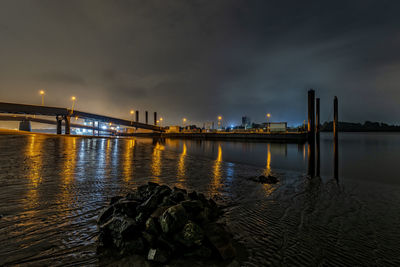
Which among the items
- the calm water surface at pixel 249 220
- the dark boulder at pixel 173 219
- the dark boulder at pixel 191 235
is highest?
the dark boulder at pixel 173 219

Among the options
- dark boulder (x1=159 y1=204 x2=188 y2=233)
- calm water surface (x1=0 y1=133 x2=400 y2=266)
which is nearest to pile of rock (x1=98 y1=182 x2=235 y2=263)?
dark boulder (x1=159 y1=204 x2=188 y2=233)

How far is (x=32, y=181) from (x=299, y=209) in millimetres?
11012

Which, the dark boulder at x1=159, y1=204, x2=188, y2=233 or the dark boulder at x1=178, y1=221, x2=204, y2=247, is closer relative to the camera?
the dark boulder at x1=178, y1=221, x2=204, y2=247

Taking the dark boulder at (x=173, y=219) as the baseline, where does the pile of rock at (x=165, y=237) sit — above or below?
below

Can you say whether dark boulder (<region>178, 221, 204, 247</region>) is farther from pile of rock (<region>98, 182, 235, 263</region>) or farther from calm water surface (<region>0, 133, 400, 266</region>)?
calm water surface (<region>0, 133, 400, 266</region>)

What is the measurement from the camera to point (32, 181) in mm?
7871

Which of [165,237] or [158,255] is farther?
[165,237]

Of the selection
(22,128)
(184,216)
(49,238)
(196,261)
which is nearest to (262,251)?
(196,261)

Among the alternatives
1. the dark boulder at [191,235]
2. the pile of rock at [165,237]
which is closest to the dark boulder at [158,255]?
the pile of rock at [165,237]

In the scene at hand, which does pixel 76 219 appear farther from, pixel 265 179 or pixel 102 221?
pixel 265 179

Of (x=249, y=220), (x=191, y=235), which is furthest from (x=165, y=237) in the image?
(x=249, y=220)

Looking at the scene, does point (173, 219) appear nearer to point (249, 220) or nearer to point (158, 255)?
point (158, 255)

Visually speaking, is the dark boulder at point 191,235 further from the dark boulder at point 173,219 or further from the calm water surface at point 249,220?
the calm water surface at point 249,220

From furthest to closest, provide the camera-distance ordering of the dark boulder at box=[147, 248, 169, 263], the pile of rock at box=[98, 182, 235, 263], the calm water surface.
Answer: the calm water surface
the pile of rock at box=[98, 182, 235, 263]
the dark boulder at box=[147, 248, 169, 263]
